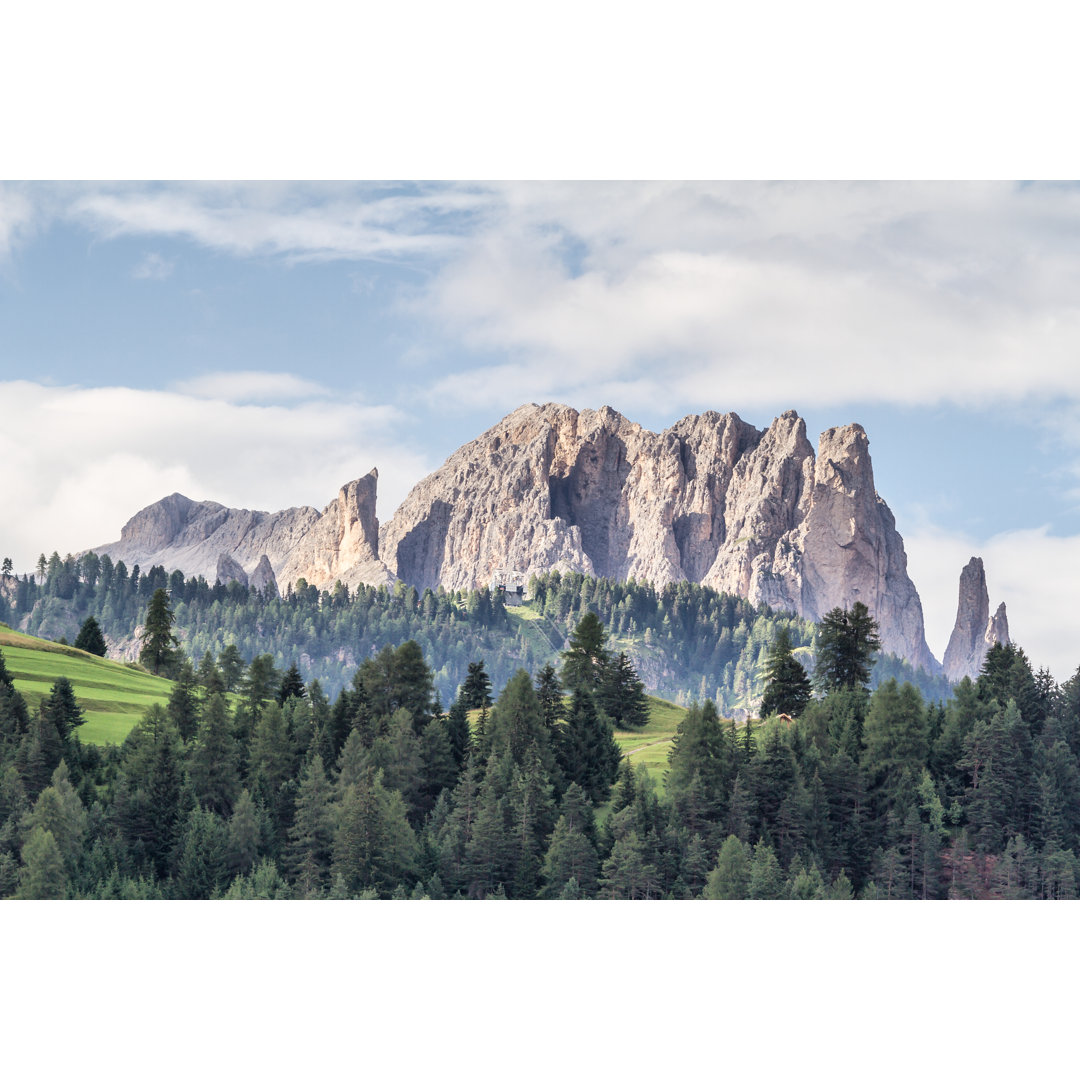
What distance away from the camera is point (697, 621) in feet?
604

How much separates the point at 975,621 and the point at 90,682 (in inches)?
2854

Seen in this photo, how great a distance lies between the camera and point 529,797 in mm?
49344

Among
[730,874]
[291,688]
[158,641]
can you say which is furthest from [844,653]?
[158,641]

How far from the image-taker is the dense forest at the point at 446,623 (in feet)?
500

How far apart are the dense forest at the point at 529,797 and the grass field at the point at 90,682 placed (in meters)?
1.86

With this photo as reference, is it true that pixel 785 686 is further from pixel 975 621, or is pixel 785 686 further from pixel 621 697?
pixel 975 621

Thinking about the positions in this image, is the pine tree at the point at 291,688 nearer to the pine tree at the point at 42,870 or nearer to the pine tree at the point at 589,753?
the pine tree at the point at 589,753

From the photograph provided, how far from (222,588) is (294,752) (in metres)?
111

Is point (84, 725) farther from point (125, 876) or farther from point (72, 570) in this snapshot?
point (72, 570)
